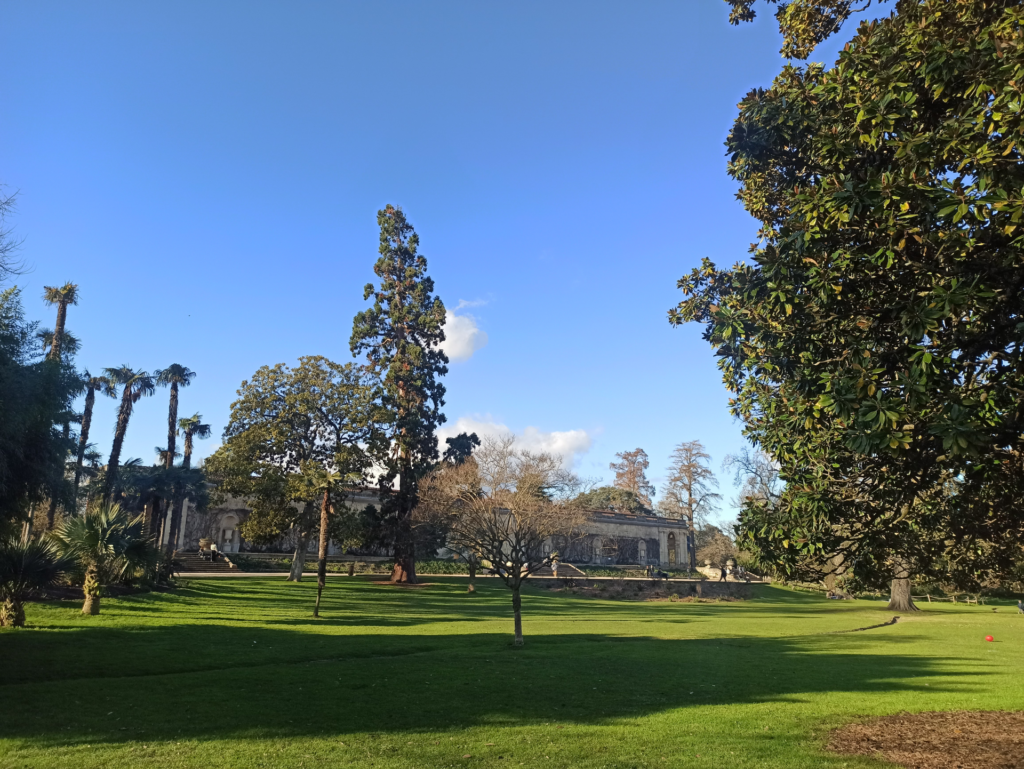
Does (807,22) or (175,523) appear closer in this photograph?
(807,22)

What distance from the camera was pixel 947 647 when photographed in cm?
2231

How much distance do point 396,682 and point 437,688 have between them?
94 centimetres

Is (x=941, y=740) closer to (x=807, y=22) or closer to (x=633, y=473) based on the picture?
(x=807, y=22)

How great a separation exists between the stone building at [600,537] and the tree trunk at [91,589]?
35.4m

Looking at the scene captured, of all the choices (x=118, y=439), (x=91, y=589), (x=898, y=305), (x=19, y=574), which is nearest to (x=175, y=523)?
(x=118, y=439)

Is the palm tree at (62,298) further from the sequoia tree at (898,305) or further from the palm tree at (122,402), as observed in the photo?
the sequoia tree at (898,305)

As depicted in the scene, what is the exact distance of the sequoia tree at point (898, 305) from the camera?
6.38 meters

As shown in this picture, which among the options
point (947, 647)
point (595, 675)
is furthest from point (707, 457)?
point (595, 675)

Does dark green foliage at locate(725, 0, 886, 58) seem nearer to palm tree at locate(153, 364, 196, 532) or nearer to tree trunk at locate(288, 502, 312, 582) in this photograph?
tree trunk at locate(288, 502, 312, 582)

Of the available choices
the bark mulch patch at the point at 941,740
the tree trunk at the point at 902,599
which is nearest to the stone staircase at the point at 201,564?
the bark mulch patch at the point at 941,740

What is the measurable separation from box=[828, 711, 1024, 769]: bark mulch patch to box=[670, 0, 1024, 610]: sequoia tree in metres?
2.33

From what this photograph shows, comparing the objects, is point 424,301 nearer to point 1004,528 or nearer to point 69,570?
point 69,570

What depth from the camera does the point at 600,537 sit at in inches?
2744

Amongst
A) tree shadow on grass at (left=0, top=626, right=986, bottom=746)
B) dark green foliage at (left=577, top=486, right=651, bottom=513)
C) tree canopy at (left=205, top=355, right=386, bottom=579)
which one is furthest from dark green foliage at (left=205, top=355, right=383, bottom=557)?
dark green foliage at (left=577, top=486, right=651, bottom=513)
